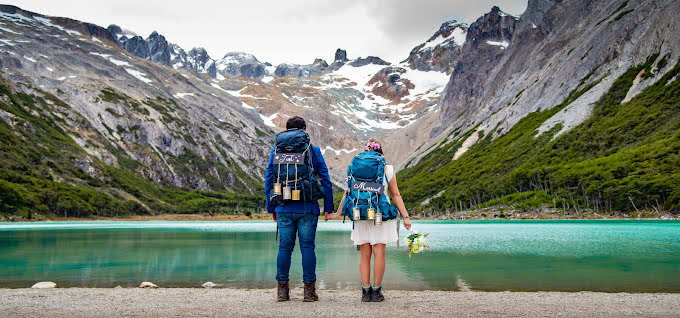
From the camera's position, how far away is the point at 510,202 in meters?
144

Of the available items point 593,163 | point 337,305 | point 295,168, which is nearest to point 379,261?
point 337,305

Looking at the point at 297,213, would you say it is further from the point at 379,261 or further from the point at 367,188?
the point at 379,261

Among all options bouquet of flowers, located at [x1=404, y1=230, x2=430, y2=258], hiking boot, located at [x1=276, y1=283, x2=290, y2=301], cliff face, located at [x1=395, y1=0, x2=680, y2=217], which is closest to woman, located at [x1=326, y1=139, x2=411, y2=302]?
bouquet of flowers, located at [x1=404, y1=230, x2=430, y2=258]

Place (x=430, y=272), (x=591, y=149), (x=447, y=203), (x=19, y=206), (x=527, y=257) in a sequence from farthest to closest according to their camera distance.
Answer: (x=447, y=203) < (x=19, y=206) < (x=591, y=149) < (x=527, y=257) < (x=430, y=272)

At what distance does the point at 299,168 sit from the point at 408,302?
396cm

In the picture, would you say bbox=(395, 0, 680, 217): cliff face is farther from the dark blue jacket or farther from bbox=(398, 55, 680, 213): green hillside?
the dark blue jacket

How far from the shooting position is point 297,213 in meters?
12.1

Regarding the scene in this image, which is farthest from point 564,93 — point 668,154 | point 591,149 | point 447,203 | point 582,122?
point 668,154

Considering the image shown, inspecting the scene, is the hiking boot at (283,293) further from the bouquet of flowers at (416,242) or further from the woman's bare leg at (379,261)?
the bouquet of flowers at (416,242)

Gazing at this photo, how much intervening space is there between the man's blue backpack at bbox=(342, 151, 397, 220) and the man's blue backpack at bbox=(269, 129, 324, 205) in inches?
29.3

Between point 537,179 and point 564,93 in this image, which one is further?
point 564,93

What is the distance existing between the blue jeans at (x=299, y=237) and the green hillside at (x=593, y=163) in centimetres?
11243

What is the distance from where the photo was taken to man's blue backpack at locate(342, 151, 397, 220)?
1217 cm

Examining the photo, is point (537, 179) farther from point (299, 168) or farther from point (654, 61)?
point (299, 168)
